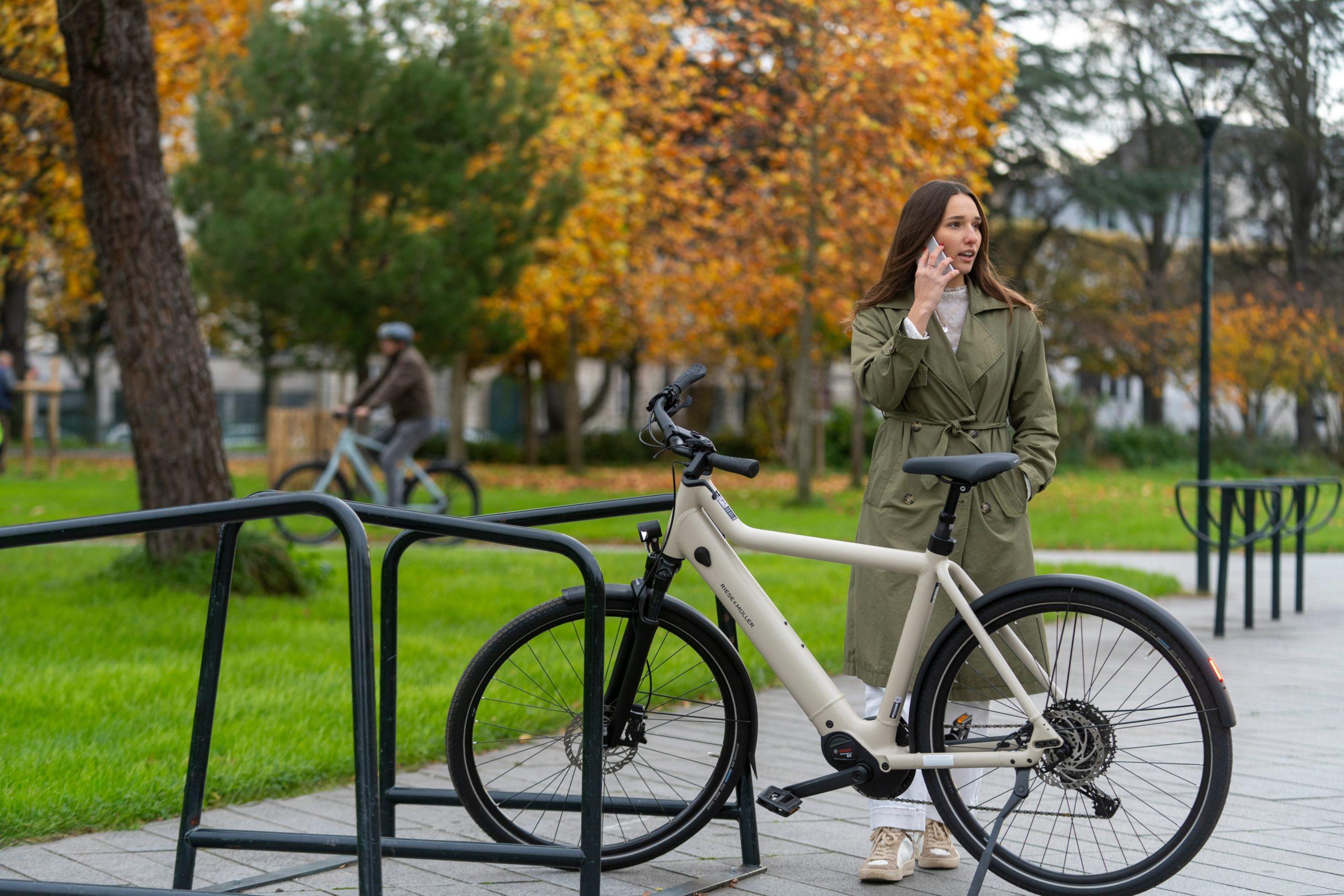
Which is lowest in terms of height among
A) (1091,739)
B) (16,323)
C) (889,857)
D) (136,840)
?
(136,840)

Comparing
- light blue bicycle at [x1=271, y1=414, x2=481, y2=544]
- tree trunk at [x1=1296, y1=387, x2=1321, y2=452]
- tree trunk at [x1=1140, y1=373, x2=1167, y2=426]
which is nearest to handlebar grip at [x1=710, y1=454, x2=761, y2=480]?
light blue bicycle at [x1=271, y1=414, x2=481, y2=544]

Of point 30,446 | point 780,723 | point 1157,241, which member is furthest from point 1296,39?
point 780,723

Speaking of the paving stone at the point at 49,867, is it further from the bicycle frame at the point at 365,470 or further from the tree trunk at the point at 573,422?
the tree trunk at the point at 573,422

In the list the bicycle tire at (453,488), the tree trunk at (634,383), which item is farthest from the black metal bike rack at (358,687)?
the tree trunk at (634,383)

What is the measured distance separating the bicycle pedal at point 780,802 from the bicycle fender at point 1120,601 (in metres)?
0.42

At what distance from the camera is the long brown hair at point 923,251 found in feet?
12.6

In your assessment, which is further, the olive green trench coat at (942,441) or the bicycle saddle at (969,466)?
the olive green trench coat at (942,441)

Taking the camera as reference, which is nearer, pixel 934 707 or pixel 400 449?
pixel 934 707

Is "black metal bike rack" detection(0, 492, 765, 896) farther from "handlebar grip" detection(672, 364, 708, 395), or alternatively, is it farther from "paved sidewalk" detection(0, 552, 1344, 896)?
"handlebar grip" detection(672, 364, 708, 395)

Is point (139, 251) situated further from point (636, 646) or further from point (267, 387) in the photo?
point (267, 387)

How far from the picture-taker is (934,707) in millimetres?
3580

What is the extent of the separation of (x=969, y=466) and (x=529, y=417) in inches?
1001

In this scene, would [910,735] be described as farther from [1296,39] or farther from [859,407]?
[1296,39]

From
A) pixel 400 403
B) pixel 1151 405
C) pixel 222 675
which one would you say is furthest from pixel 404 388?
pixel 1151 405
